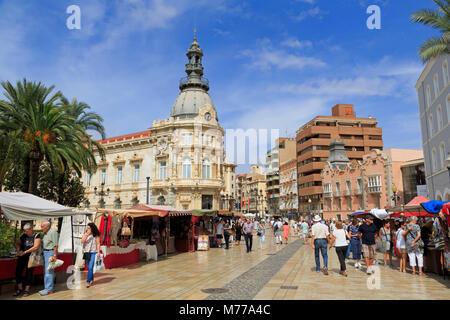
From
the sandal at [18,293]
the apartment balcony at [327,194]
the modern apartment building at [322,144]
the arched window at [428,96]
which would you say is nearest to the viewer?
the sandal at [18,293]

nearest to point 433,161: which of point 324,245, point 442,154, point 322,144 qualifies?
point 442,154

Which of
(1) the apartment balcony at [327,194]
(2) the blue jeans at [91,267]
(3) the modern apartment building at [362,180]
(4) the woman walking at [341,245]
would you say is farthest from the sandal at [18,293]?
(1) the apartment balcony at [327,194]

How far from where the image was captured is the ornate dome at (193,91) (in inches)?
1747

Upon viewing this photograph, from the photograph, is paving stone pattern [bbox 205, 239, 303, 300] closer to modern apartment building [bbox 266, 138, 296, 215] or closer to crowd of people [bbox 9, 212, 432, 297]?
crowd of people [bbox 9, 212, 432, 297]

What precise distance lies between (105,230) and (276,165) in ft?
288

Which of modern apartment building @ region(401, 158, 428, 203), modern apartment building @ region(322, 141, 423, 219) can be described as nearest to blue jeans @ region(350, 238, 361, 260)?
modern apartment building @ region(322, 141, 423, 219)

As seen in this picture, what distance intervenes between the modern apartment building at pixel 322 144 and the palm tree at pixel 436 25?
49400 mm

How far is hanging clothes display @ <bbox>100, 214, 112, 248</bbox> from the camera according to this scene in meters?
11.8

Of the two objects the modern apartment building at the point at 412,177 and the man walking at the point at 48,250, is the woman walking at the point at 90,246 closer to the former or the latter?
the man walking at the point at 48,250

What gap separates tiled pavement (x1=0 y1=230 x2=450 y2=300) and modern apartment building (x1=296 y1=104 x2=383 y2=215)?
176 feet

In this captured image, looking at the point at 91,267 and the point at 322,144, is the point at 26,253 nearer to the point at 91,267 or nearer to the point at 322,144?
the point at 91,267

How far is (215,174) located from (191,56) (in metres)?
18.0

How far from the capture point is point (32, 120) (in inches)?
747
